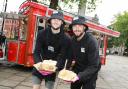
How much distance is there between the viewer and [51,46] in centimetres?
574

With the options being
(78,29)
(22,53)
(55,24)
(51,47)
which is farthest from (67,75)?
(22,53)

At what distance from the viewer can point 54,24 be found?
5570mm

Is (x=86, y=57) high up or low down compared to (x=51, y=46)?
down

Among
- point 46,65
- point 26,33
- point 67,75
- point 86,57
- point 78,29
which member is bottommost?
point 67,75

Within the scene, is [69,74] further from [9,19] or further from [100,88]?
[9,19]

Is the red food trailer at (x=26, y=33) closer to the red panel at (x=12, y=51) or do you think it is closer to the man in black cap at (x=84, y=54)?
the red panel at (x=12, y=51)

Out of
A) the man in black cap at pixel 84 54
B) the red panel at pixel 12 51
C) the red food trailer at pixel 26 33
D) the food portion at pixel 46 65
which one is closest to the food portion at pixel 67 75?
the man in black cap at pixel 84 54

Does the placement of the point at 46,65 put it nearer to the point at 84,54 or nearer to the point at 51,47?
the point at 51,47

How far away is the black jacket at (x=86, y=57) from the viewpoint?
518cm

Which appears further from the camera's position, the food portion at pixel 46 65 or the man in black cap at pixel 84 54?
the food portion at pixel 46 65

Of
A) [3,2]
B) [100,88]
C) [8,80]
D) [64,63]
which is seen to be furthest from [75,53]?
[3,2]

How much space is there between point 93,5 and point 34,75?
1753cm

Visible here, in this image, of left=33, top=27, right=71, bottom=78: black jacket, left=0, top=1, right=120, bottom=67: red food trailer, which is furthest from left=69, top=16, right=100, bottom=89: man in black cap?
left=0, top=1, right=120, bottom=67: red food trailer

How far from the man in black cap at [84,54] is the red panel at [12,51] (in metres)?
10.1
